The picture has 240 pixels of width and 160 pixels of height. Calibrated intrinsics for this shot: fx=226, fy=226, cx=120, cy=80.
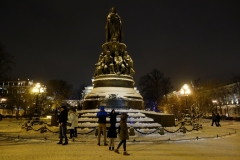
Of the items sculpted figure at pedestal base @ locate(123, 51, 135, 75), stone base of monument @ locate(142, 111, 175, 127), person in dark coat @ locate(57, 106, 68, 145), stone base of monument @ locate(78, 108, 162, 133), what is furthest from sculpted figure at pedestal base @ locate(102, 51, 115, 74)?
person in dark coat @ locate(57, 106, 68, 145)

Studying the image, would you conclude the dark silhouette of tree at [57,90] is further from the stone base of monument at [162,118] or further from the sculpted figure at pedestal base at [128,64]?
the stone base of monument at [162,118]

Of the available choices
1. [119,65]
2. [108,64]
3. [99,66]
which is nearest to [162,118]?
[119,65]

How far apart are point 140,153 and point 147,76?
48196mm

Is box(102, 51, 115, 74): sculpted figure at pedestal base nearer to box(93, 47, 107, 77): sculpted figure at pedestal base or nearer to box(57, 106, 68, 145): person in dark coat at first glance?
box(93, 47, 107, 77): sculpted figure at pedestal base

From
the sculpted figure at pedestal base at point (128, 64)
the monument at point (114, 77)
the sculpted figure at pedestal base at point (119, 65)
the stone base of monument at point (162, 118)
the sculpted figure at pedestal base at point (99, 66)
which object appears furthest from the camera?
the sculpted figure at pedestal base at point (128, 64)

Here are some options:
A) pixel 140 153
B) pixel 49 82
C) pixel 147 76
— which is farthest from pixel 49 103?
pixel 140 153

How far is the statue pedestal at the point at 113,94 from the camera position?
73.3ft

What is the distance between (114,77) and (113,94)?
2521 millimetres

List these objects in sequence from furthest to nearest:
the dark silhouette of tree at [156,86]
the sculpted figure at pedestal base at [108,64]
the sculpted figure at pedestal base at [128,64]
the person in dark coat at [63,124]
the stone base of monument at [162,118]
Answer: the dark silhouette of tree at [156,86], the sculpted figure at pedestal base at [128,64], the sculpted figure at pedestal base at [108,64], the stone base of monument at [162,118], the person in dark coat at [63,124]

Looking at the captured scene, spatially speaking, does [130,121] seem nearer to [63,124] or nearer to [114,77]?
[114,77]

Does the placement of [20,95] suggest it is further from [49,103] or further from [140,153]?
[140,153]

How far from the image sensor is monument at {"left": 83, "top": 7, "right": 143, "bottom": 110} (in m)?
22.6

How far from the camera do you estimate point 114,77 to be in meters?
24.4

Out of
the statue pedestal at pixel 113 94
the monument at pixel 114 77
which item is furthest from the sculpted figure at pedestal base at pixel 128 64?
the statue pedestal at pixel 113 94
